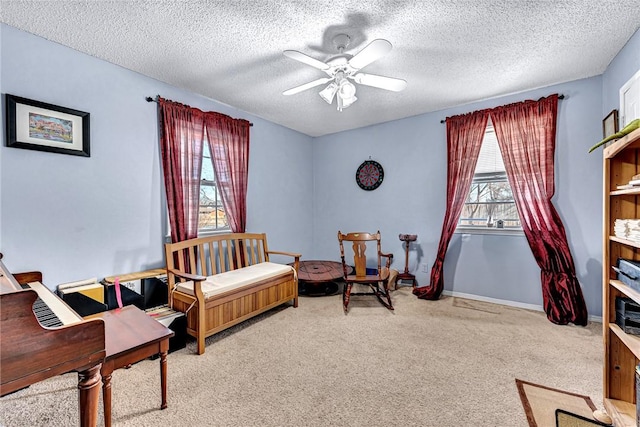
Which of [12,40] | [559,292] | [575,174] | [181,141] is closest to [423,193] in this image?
[575,174]

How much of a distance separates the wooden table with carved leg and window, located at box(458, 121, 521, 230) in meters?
3.64

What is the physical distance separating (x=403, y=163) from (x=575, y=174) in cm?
198

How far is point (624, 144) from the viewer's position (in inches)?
58.9

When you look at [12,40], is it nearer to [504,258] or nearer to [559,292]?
[504,258]

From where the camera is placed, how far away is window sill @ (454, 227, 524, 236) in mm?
3438

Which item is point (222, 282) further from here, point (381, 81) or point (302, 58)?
→ point (381, 81)

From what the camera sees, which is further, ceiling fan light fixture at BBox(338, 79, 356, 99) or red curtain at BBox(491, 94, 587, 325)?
red curtain at BBox(491, 94, 587, 325)

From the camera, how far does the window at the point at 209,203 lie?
11.5ft

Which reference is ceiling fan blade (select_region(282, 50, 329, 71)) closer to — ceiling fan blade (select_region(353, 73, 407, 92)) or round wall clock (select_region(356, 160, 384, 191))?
ceiling fan blade (select_region(353, 73, 407, 92))

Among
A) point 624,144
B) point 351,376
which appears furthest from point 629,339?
point 351,376

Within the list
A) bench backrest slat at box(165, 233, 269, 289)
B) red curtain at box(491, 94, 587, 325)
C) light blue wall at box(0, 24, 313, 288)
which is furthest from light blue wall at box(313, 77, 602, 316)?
light blue wall at box(0, 24, 313, 288)

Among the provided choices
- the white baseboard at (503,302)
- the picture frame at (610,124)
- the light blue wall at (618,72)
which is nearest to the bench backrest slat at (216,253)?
the white baseboard at (503,302)

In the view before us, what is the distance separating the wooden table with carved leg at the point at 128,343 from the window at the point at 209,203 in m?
1.74

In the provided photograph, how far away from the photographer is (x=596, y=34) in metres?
2.23
